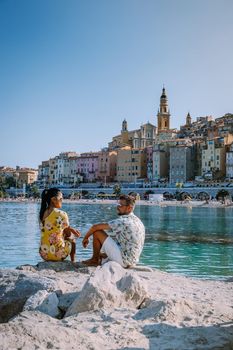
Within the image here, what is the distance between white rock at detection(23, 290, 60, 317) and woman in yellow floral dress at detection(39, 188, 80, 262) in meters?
2.14

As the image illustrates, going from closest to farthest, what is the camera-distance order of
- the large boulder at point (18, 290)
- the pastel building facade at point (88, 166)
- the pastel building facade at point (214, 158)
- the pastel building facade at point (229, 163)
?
the large boulder at point (18, 290) → the pastel building facade at point (229, 163) → the pastel building facade at point (214, 158) → the pastel building facade at point (88, 166)

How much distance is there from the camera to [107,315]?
501 cm

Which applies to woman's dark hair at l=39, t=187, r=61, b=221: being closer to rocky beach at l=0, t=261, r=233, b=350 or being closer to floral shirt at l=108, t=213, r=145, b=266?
floral shirt at l=108, t=213, r=145, b=266

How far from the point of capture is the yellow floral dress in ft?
24.8

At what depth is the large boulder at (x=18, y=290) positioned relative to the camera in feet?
18.2

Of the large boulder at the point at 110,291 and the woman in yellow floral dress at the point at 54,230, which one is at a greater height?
the woman in yellow floral dress at the point at 54,230

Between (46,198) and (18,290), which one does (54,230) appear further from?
(18,290)

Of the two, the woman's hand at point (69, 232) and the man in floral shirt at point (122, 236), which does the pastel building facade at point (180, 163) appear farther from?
the man in floral shirt at point (122, 236)

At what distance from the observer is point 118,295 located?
17.6 feet

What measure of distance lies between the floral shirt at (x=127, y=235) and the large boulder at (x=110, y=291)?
4.43 ft

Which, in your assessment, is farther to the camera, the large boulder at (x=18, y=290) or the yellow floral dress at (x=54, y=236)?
the yellow floral dress at (x=54, y=236)

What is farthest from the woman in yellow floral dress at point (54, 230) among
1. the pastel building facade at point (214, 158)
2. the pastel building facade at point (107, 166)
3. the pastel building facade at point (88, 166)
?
the pastel building facade at point (88, 166)

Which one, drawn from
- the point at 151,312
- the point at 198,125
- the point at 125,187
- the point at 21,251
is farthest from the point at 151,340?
the point at 198,125

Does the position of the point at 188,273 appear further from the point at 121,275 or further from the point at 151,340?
the point at 151,340
